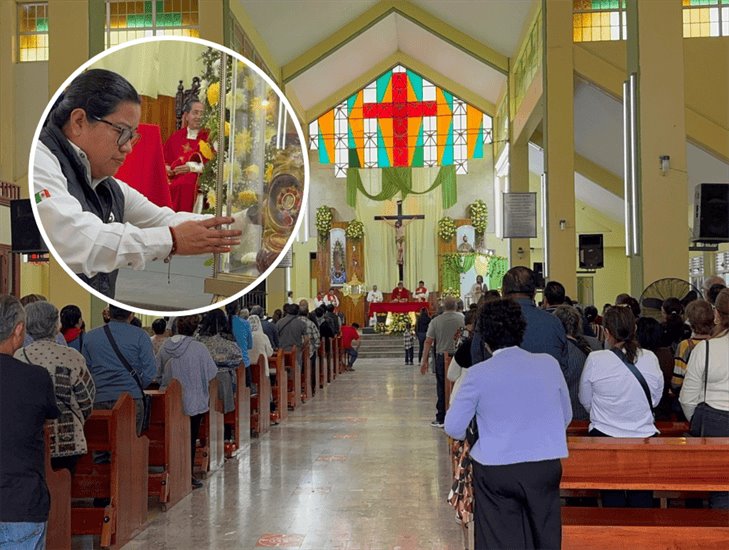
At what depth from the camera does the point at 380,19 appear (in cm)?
2241

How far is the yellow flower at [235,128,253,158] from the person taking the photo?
2.14 m

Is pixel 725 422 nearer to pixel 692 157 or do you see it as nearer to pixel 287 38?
pixel 692 157

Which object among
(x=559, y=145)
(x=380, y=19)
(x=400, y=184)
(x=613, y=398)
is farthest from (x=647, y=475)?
(x=400, y=184)

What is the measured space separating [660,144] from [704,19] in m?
7.26

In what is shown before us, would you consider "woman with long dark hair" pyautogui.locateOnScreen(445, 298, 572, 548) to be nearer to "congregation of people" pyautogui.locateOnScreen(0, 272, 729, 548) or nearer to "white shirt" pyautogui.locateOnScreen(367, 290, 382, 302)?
"congregation of people" pyautogui.locateOnScreen(0, 272, 729, 548)

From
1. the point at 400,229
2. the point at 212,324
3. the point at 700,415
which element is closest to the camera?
the point at 700,415

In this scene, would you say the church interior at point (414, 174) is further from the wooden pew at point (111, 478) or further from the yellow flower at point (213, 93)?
the wooden pew at point (111, 478)

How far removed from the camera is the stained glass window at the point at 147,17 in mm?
16422

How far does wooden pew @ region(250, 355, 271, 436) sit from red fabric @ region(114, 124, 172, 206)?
26.7 ft

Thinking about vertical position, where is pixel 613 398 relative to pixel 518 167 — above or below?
below

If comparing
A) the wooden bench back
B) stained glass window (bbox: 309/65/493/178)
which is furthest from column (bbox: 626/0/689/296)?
stained glass window (bbox: 309/65/493/178)

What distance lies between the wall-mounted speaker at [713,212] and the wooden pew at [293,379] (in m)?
5.32

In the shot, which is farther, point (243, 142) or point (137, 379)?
point (137, 379)

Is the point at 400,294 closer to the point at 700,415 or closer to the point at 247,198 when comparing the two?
the point at 700,415
